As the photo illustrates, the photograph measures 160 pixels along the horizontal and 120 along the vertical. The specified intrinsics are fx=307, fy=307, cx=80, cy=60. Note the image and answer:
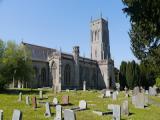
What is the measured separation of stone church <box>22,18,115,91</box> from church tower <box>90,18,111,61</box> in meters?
11.3

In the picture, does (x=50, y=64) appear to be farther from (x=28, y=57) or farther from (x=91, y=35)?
(x=91, y=35)

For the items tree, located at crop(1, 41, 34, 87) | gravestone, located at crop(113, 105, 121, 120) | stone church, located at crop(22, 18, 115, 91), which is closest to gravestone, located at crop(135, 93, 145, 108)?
gravestone, located at crop(113, 105, 121, 120)

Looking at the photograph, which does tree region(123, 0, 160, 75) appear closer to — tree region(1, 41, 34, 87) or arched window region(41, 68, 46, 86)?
tree region(1, 41, 34, 87)

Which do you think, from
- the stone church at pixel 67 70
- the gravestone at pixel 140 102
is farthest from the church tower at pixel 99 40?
the gravestone at pixel 140 102

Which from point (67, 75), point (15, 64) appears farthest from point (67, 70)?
point (15, 64)

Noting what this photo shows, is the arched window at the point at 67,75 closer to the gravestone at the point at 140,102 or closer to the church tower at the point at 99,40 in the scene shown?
the church tower at the point at 99,40

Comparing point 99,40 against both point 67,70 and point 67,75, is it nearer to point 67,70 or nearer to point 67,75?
point 67,70

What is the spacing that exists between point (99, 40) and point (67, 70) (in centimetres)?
2815

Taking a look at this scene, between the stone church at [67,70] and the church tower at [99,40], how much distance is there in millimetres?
11273

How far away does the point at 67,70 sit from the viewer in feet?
224

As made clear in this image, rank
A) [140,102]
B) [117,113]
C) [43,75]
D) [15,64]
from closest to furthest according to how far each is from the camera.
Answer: [117,113] < [140,102] < [15,64] < [43,75]

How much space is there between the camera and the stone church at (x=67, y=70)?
6521 centimetres

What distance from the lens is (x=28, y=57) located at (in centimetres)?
4931

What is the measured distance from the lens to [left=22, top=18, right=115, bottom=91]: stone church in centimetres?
6521
